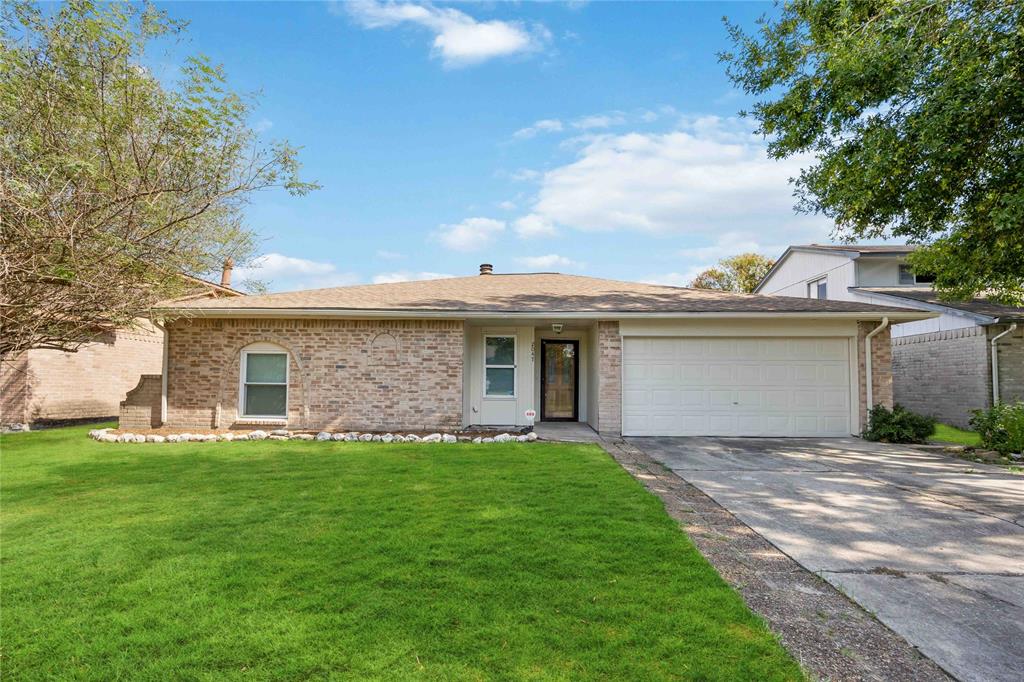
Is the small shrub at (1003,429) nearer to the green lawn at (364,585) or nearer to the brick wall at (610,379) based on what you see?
the brick wall at (610,379)

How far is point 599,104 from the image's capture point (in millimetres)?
14719

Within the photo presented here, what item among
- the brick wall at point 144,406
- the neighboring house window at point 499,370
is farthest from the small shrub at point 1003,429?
the brick wall at point 144,406

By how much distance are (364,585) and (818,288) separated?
2102 cm

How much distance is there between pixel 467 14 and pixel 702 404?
30.5ft

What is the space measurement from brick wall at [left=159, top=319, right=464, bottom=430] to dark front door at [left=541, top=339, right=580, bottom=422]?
3.27 metres

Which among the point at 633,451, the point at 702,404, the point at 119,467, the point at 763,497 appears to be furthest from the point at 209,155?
the point at 702,404

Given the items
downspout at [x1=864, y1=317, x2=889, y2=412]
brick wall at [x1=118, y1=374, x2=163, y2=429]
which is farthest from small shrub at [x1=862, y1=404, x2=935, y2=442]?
brick wall at [x1=118, y1=374, x2=163, y2=429]

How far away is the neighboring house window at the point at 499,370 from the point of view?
12.6 m

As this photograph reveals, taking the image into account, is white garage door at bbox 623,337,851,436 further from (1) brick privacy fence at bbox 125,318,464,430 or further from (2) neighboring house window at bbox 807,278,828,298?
(2) neighboring house window at bbox 807,278,828,298

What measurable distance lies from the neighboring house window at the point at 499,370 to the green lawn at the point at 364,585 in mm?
6029

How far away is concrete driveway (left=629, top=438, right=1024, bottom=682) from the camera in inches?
118

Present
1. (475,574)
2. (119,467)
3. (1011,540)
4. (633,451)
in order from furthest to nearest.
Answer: (633,451)
(119,467)
(1011,540)
(475,574)

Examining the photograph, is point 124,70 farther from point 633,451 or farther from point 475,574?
point 633,451

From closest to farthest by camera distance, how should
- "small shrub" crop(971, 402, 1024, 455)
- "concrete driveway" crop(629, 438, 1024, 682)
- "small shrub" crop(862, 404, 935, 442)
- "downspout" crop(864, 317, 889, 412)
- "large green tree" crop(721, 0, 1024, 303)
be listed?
1. "concrete driveway" crop(629, 438, 1024, 682)
2. "large green tree" crop(721, 0, 1024, 303)
3. "small shrub" crop(971, 402, 1024, 455)
4. "small shrub" crop(862, 404, 935, 442)
5. "downspout" crop(864, 317, 889, 412)
